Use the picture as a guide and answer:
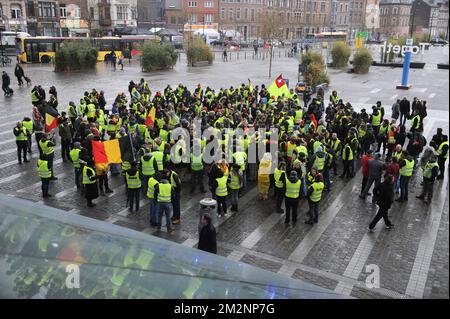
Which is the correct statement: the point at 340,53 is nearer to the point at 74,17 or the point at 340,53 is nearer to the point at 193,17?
the point at 74,17

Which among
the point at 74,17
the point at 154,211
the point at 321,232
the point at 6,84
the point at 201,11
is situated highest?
the point at 201,11

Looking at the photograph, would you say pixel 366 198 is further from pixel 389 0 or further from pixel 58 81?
pixel 389 0

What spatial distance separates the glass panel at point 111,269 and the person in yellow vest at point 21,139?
993 cm

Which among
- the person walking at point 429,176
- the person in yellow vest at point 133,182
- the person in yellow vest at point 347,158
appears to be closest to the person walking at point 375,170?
the person walking at point 429,176

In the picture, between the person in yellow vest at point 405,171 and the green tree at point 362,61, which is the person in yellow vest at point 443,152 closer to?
the person in yellow vest at point 405,171

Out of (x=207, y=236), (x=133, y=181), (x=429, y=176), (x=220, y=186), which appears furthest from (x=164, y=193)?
(x=429, y=176)

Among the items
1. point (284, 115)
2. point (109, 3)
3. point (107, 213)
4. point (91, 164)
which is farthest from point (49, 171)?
point (109, 3)

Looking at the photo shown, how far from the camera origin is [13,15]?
59719mm

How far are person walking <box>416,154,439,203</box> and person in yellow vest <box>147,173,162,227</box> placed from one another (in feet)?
22.9

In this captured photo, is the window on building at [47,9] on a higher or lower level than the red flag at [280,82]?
higher

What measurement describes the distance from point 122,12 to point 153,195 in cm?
7156

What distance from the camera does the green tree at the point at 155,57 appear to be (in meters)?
40.8

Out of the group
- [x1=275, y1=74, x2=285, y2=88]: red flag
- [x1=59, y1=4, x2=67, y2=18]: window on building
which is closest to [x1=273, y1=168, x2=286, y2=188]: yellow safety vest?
[x1=275, y1=74, x2=285, y2=88]: red flag
